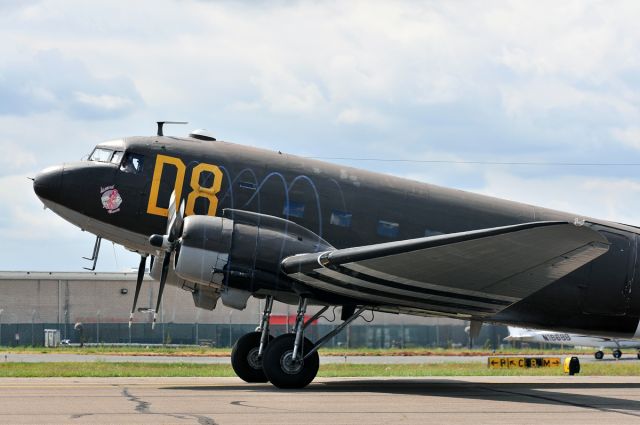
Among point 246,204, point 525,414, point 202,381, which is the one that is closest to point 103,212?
point 246,204

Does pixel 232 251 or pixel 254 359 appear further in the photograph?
pixel 254 359

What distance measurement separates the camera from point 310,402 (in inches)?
682

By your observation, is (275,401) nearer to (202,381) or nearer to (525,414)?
(525,414)

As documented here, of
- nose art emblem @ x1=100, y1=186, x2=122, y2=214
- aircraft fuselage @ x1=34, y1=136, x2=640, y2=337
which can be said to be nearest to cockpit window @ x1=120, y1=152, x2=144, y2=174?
aircraft fuselage @ x1=34, y1=136, x2=640, y2=337

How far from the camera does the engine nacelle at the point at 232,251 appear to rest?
65.8 ft

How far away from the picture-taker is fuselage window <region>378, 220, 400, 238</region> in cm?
2241

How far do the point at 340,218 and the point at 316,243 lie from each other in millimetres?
1044

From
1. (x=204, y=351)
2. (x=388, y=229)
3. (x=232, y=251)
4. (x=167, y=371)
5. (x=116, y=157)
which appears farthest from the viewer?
(x=204, y=351)

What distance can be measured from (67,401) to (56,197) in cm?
609

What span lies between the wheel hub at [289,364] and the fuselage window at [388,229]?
12.5 feet

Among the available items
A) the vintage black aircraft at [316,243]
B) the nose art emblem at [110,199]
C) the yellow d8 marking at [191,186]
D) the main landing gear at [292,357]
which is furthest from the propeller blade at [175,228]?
the main landing gear at [292,357]

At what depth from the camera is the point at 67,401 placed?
17156 millimetres

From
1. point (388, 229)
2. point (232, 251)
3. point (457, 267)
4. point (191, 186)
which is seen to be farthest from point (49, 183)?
point (457, 267)

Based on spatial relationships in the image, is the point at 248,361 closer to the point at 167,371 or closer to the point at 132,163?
the point at 132,163
